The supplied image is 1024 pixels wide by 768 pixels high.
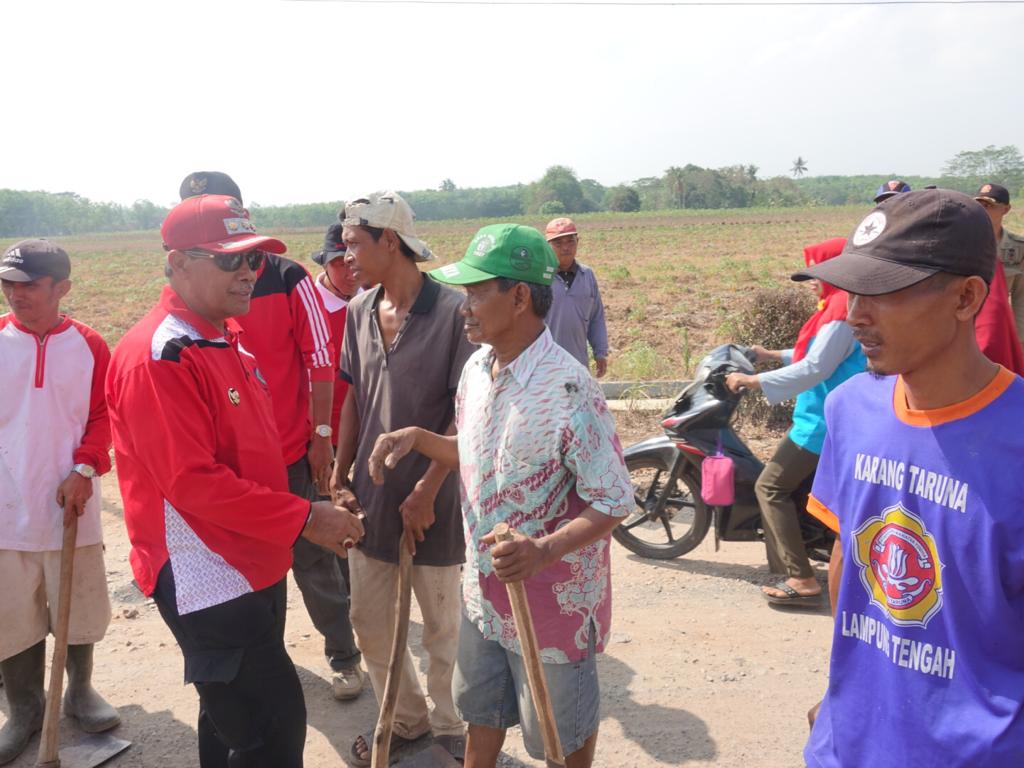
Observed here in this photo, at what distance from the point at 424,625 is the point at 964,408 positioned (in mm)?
2321

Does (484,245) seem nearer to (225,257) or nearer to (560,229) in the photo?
(225,257)

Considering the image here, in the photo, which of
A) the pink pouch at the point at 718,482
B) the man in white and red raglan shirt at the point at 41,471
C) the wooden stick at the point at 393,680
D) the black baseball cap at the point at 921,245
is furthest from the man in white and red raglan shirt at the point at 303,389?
the black baseball cap at the point at 921,245

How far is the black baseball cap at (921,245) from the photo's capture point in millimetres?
1623

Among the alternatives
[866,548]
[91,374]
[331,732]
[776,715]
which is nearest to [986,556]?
[866,548]

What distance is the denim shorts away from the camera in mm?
2525

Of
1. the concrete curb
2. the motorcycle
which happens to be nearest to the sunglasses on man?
the motorcycle

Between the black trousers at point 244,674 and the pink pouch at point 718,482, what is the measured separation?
2874 millimetres

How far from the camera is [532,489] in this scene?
8.03ft

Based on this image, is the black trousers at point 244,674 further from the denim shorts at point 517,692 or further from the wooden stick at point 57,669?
the wooden stick at point 57,669

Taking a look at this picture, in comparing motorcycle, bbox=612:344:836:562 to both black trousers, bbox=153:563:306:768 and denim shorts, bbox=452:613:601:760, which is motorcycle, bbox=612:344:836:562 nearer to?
denim shorts, bbox=452:613:601:760

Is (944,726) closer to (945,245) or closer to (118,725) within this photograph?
(945,245)

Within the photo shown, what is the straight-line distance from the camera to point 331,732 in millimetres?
3719

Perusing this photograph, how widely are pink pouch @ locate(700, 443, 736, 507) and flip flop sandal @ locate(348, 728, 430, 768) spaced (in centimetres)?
220

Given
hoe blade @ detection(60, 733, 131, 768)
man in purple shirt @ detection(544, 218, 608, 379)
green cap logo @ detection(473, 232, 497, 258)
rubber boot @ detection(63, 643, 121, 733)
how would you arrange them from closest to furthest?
green cap logo @ detection(473, 232, 497, 258), hoe blade @ detection(60, 733, 131, 768), rubber boot @ detection(63, 643, 121, 733), man in purple shirt @ detection(544, 218, 608, 379)
